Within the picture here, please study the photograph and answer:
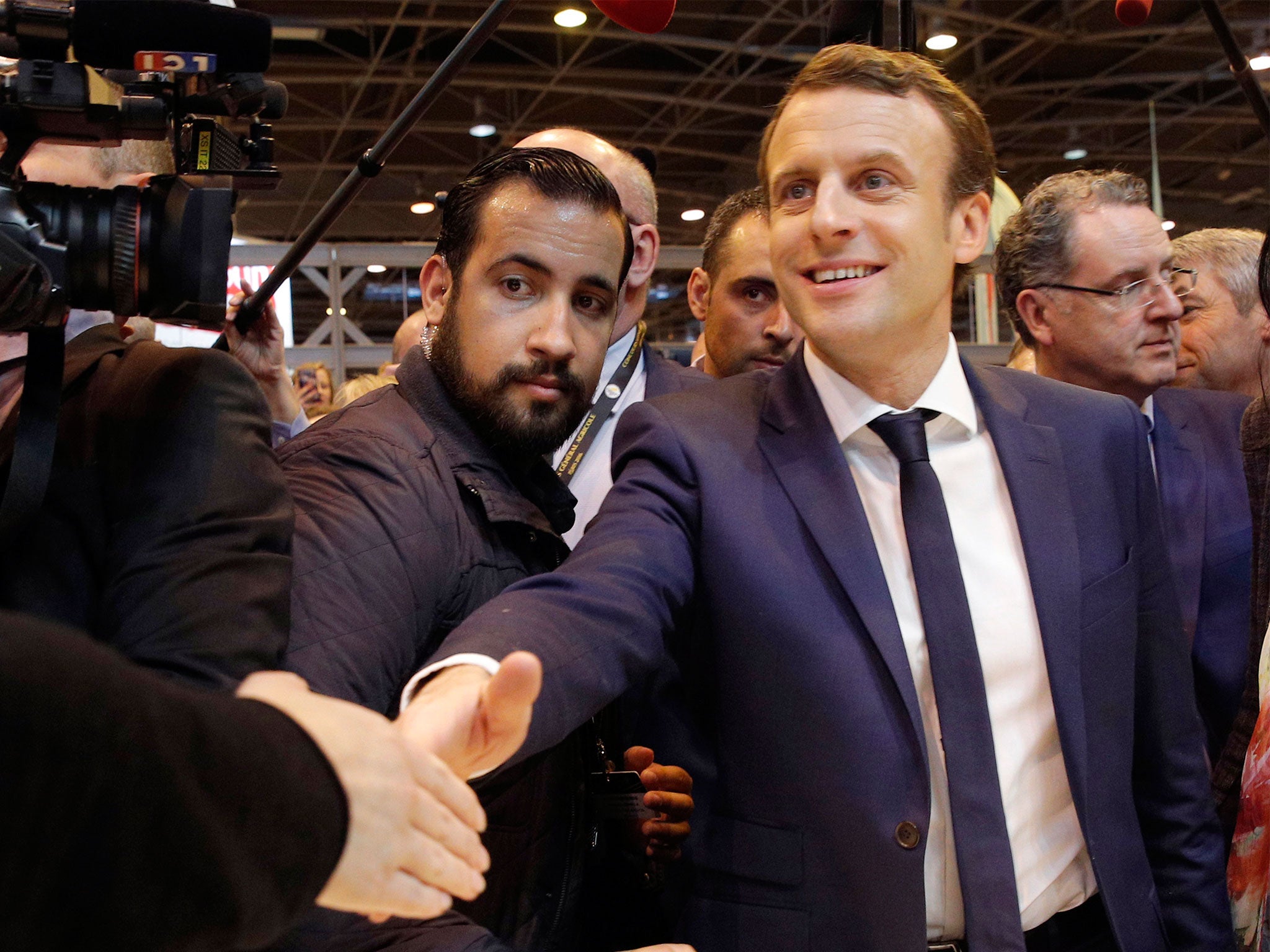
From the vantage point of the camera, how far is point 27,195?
1.00 meters

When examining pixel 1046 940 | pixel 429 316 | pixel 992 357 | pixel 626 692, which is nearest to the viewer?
pixel 1046 940

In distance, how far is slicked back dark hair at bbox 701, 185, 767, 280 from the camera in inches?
120

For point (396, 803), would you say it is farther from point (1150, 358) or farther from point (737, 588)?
point (1150, 358)

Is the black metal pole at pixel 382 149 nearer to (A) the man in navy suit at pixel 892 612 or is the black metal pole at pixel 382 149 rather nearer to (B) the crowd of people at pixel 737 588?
(B) the crowd of people at pixel 737 588

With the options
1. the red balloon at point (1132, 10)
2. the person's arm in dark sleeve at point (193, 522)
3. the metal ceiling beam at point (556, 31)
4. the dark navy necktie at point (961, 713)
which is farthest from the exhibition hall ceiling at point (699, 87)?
the person's arm in dark sleeve at point (193, 522)

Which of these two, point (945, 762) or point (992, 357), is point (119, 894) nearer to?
point (945, 762)

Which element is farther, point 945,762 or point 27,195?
point 945,762

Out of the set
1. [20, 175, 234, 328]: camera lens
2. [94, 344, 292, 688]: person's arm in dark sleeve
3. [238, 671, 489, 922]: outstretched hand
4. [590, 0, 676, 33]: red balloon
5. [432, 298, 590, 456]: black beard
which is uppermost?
[590, 0, 676, 33]: red balloon

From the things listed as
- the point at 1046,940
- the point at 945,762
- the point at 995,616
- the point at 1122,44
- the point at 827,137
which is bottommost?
the point at 1046,940

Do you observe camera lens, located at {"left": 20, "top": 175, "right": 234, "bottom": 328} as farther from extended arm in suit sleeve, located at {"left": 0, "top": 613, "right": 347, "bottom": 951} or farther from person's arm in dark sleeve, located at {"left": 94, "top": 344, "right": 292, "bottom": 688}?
extended arm in suit sleeve, located at {"left": 0, "top": 613, "right": 347, "bottom": 951}

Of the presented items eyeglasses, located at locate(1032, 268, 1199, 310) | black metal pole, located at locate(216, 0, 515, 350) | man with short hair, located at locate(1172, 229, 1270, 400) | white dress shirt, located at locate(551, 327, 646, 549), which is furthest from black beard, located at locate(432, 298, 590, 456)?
man with short hair, located at locate(1172, 229, 1270, 400)

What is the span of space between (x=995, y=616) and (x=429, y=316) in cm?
98

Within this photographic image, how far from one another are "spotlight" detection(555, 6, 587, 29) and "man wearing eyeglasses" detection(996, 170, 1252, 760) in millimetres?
7306

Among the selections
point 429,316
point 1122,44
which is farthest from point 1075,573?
point 1122,44
